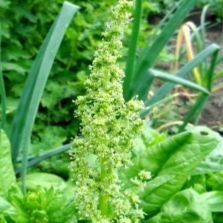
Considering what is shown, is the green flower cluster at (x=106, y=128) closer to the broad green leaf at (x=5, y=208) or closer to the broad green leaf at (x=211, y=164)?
the broad green leaf at (x=5, y=208)

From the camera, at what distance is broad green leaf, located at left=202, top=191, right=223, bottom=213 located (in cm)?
200

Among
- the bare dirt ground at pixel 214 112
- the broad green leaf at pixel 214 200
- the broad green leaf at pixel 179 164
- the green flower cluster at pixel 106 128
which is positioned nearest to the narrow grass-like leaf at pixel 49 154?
the broad green leaf at pixel 179 164

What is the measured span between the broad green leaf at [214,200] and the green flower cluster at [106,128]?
38 cm

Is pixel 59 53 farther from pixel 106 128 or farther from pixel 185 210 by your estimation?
pixel 106 128

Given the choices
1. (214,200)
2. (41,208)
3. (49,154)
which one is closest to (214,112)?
(49,154)

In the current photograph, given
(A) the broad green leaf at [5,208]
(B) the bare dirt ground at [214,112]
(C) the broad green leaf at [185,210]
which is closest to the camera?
(A) the broad green leaf at [5,208]

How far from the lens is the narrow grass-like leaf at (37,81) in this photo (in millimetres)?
2098

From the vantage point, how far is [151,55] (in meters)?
2.45

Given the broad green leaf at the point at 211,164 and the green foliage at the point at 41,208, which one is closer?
the green foliage at the point at 41,208

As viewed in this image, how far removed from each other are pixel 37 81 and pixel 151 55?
1.57 feet

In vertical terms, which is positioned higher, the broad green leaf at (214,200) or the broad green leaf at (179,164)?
the broad green leaf at (179,164)

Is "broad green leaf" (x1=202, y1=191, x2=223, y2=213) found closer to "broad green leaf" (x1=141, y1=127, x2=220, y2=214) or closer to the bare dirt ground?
"broad green leaf" (x1=141, y1=127, x2=220, y2=214)

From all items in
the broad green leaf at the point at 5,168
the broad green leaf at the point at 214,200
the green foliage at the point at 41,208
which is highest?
the broad green leaf at the point at 5,168

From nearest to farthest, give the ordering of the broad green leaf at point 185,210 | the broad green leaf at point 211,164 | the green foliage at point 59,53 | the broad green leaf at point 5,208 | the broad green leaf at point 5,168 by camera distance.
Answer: the broad green leaf at point 5,208, the broad green leaf at point 185,210, the broad green leaf at point 5,168, the broad green leaf at point 211,164, the green foliage at point 59,53
